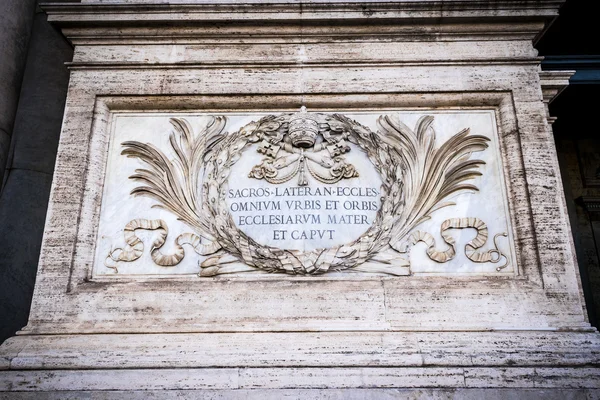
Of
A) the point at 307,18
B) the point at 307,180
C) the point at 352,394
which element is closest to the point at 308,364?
the point at 352,394

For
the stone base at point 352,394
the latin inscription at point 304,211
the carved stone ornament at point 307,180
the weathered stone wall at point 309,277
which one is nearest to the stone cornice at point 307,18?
the weathered stone wall at point 309,277

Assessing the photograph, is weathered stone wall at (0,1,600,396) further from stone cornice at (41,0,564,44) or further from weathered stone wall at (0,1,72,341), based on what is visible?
weathered stone wall at (0,1,72,341)

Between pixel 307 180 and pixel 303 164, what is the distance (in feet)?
0.52

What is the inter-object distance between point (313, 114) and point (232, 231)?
4.34ft

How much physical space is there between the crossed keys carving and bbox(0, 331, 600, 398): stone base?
140 centimetres

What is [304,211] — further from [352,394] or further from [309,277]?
[352,394]

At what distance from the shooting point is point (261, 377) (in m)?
4.10

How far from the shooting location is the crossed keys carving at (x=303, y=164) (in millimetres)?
4973

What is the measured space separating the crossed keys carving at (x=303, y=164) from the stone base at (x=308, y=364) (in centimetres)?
140

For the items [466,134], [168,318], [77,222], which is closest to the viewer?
[168,318]

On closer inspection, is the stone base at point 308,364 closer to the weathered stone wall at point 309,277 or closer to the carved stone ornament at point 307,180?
the weathered stone wall at point 309,277

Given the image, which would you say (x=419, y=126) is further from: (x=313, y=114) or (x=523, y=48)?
(x=523, y=48)

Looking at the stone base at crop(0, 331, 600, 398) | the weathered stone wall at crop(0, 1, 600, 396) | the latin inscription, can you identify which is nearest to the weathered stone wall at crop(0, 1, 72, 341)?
the weathered stone wall at crop(0, 1, 600, 396)

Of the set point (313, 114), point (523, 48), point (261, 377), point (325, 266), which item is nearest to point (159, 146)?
point (313, 114)
